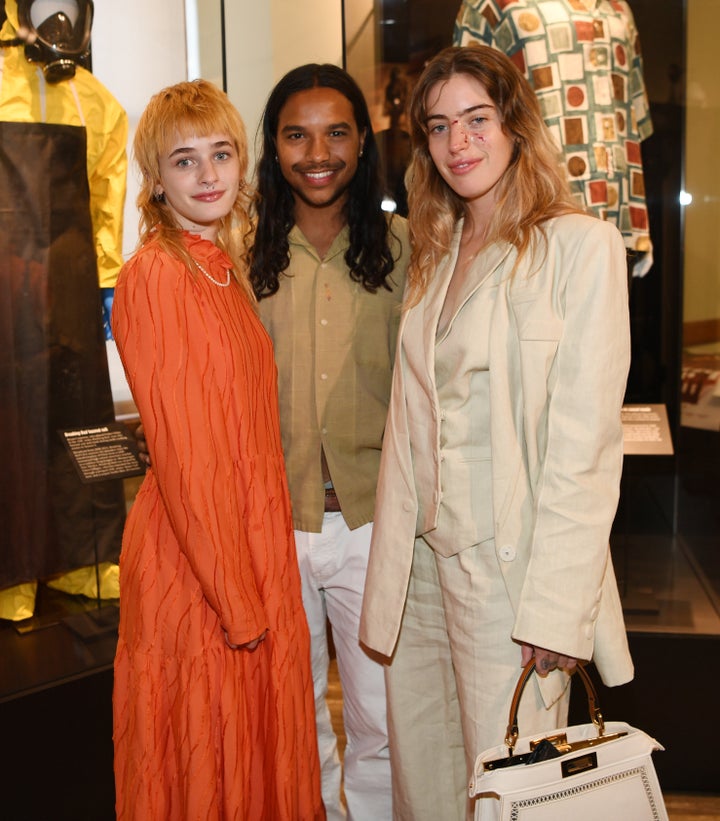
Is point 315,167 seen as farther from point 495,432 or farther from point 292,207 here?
point 495,432

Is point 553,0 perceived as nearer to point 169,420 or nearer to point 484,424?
point 484,424

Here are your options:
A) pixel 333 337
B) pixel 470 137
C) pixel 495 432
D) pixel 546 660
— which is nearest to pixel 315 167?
pixel 333 337

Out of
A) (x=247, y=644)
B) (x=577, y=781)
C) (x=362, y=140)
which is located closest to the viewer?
(x=577, y=781)

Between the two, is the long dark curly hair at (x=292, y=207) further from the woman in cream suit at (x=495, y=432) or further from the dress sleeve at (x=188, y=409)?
the dress sleeve at (x=188, y=409)

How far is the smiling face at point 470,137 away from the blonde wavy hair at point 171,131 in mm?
401

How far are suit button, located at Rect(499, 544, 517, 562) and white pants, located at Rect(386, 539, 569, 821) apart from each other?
0.14ft

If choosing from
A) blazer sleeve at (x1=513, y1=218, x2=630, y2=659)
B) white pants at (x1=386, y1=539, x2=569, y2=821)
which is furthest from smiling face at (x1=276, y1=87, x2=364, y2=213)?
white pants at (x1=386, y1=539, x2=569, y2=821)

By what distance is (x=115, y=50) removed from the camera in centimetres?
348

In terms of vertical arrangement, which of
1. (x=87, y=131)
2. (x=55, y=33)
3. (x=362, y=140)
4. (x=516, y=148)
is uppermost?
(x=55, y=33)

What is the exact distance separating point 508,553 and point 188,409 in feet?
2.01

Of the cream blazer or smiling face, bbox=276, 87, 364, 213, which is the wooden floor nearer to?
the cream blazer

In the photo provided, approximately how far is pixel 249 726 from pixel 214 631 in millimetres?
207

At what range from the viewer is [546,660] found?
1.58m

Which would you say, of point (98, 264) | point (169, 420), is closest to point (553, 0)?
point (98, 264)
